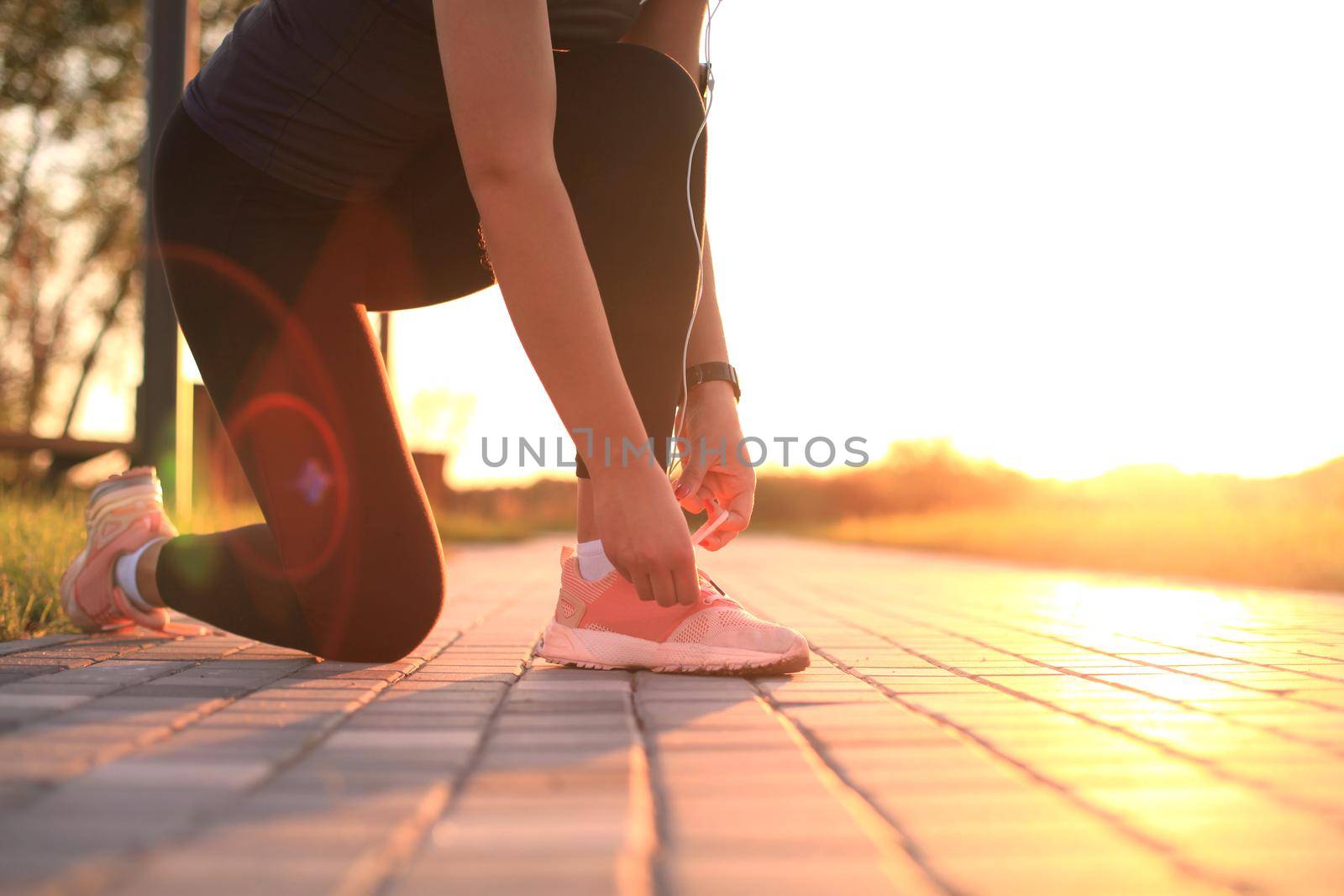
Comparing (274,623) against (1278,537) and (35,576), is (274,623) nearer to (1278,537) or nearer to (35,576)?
(35,576)

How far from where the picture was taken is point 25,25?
34.0ft

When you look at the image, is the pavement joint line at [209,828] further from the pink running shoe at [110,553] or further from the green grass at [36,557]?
the green grass at [36,557]

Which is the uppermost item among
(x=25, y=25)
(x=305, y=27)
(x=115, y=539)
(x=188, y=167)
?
(x=25, y=25)

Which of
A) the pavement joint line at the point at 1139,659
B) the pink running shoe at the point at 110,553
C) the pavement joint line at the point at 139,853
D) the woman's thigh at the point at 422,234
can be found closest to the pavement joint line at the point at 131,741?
the pavement joint line at the point at 139,853

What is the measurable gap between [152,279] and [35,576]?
1.79 meters

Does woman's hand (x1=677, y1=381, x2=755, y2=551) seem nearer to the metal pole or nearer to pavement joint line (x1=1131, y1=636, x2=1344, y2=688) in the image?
pavement joint line (x1=1131, y1=636, x2=1344, y2=688)

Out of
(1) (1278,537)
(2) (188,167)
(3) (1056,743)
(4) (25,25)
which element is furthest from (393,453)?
(4) (25,25)

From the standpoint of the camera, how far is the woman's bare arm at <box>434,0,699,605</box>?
1.47m

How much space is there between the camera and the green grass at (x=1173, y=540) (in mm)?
6066

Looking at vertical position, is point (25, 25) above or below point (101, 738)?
above

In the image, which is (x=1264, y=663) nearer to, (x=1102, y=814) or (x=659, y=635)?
(x=659, y=635)

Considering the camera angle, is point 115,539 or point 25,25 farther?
point 25,25

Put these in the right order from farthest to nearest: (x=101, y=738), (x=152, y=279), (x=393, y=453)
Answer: (x=152, y=279) < (x=393, y=453) < (x=101, y=738)

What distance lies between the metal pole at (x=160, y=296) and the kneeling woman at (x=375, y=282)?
2.24m
